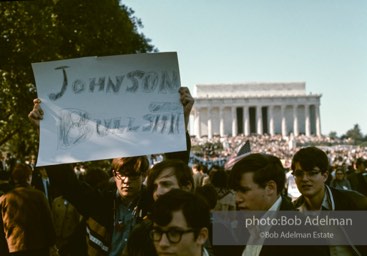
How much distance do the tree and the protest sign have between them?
17.4 m

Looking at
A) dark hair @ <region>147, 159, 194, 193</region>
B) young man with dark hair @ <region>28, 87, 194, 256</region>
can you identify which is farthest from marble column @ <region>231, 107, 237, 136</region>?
dark hair @ <region>147, 159, 194, 193</region>

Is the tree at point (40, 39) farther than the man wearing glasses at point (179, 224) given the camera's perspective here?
Yes

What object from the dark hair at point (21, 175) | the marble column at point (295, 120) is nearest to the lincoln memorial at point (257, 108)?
the marble column at point (295, 120)

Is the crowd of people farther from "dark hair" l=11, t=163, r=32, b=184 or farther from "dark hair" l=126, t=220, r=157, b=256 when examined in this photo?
"dark hair" l=11, t=163, r=32, b=184

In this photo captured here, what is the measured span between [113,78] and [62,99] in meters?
0.37

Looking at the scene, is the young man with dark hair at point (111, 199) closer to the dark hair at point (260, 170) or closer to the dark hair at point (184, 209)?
the dark hair at point (260, 170)

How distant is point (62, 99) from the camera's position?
13.0ft

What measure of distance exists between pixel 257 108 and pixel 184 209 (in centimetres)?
10993

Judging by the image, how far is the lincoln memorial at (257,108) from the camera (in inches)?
4348

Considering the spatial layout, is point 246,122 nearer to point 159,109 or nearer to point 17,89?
point 17,89

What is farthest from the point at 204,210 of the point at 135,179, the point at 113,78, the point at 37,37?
the point at 37,37

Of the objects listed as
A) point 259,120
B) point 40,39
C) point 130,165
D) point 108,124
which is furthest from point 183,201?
point 259,120

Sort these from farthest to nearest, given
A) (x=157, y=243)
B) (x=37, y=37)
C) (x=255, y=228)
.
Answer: (x=37, y=37) < (x=255, y=228) < (x=157, y=243)

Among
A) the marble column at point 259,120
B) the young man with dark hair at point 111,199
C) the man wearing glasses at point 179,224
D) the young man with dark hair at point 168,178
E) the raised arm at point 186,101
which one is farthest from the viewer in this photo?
the marble column at point 259,120
